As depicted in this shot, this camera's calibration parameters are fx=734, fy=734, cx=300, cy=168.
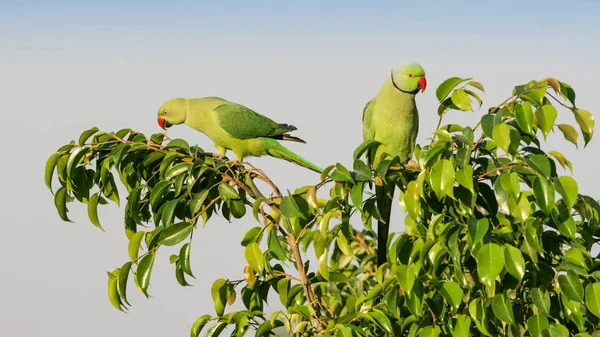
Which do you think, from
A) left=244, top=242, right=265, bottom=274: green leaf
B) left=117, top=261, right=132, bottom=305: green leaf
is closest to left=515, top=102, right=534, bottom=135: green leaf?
left=244, top=242, right=265, bottom=274: green leaf

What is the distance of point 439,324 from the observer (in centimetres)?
253

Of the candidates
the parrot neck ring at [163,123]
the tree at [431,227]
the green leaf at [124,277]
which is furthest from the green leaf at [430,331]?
the parrot neck ring at [163,123]

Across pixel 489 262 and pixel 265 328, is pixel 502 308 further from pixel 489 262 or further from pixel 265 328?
pixel 265 328

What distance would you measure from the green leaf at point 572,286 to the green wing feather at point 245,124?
227 centimetres

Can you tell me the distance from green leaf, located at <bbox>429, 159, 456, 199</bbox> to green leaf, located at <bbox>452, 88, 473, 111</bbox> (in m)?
0.41

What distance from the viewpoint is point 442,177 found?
92.7 inches

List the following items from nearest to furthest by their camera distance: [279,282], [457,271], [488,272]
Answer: [488,272]
[457,271]
[279,282]

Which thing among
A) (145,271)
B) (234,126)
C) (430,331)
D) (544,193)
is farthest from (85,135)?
(544,193)

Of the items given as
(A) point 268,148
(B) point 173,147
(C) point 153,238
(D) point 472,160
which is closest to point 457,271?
(D) point 472,160

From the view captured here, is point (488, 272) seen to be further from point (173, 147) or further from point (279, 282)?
point (173, 147)

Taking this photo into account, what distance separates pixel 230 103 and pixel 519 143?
2.48 metres

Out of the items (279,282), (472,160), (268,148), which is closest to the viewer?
(472,160)

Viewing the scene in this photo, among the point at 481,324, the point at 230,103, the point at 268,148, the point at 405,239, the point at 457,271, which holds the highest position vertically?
the point at 230,103

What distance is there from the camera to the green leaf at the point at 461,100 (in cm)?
270
